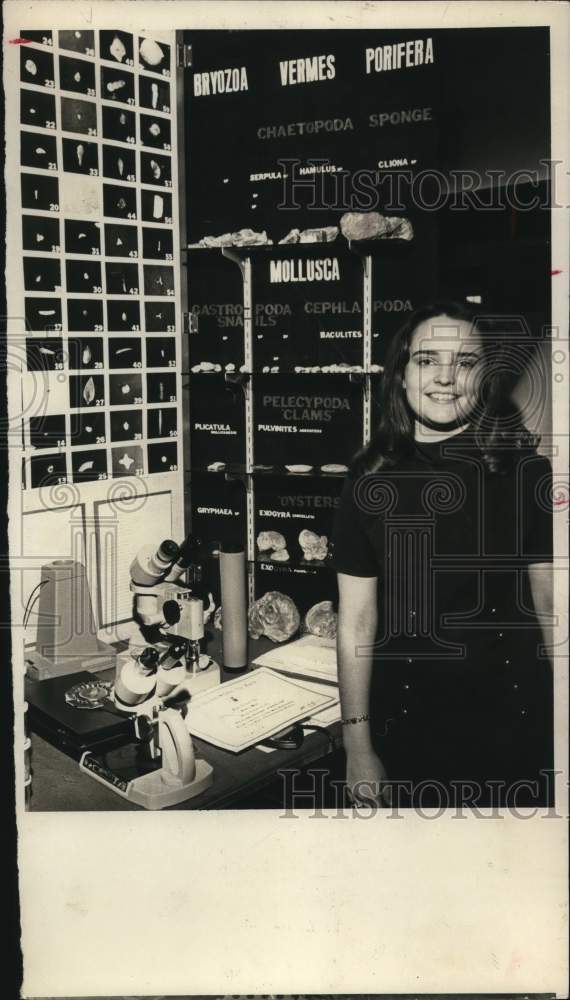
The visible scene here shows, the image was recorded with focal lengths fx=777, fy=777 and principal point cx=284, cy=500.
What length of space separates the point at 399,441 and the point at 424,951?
108 cm

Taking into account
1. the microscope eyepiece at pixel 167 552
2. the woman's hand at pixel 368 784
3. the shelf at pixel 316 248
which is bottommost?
the woman's hand at pixel 368 784

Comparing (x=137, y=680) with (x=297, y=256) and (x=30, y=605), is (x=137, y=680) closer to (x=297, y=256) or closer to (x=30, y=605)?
(x=30, y=605)

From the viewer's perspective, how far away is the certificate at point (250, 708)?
61.9 inches

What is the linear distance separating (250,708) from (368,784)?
298mm

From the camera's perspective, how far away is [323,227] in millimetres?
1729

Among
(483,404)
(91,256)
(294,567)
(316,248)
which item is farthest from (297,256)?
(294,567)

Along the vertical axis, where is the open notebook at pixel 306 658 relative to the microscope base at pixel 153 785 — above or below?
above

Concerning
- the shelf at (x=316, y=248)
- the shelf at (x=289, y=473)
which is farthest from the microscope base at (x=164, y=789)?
the shelf at (x=316, y=248)

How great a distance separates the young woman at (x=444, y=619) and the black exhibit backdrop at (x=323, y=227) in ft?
0.60

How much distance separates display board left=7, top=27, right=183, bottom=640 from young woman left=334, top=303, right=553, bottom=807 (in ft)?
1.75

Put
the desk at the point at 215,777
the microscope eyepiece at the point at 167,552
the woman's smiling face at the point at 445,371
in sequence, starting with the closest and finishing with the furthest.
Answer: the desk at the point at 215,777, the woman's smiling face at the point at 445,371, the microscope eyepiece at the point at 167,552

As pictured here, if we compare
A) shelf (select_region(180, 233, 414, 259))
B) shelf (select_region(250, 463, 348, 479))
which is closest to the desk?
shelf (select_region(250, 463, 348, 479))

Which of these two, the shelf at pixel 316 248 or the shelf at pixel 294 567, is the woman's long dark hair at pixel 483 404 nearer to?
the shelf at pixel 316 248

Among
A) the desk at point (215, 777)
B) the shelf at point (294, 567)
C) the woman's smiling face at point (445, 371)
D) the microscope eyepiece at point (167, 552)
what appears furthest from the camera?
the shelf at point (294, 567)
